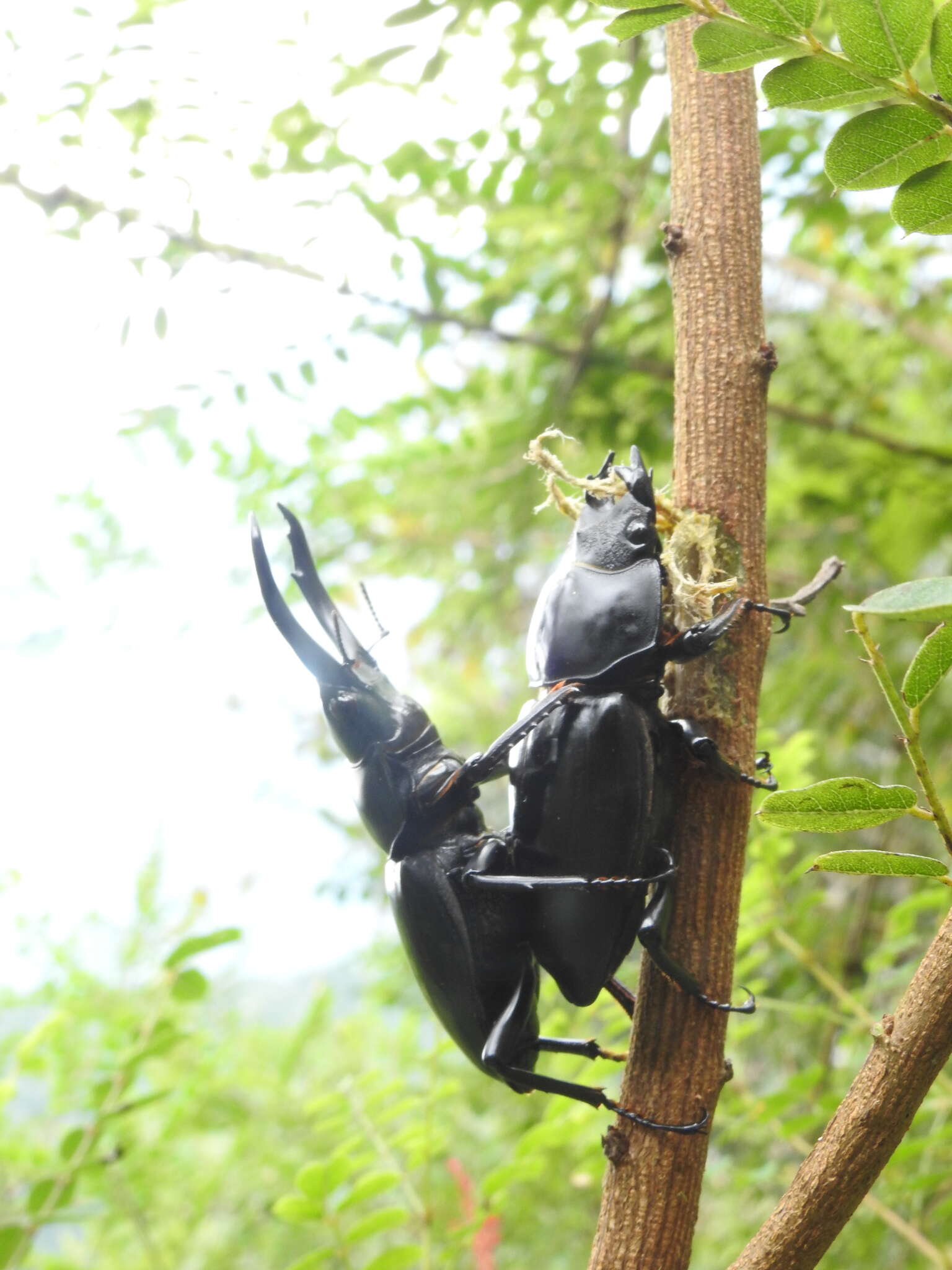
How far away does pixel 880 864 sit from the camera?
2.88 feet

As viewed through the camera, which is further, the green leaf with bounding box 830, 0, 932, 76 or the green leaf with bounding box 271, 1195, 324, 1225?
the green leaf with bounding box 271, 1195, 324, 1225

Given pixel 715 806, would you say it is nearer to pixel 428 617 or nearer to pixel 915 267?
pixel 428 617

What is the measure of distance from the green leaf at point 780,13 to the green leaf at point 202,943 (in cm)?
137

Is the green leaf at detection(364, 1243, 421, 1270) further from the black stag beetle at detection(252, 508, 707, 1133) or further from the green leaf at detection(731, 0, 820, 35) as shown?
the green leaf at detection(731, 0, 820, 35)

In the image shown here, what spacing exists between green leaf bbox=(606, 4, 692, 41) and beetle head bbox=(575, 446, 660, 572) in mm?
563

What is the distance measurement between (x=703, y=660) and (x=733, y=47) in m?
0.61

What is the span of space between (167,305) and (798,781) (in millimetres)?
1552

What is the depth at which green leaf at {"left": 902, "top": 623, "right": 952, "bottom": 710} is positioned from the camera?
2.62 ft

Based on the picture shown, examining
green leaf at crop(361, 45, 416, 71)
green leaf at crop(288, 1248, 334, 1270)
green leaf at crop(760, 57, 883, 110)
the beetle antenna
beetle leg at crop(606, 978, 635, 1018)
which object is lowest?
green leaf at crop(288, 1248, 334, 1270)

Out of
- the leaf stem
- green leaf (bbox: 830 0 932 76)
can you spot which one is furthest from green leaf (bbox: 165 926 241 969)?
green leaf (bbox: 830 0 932 76)

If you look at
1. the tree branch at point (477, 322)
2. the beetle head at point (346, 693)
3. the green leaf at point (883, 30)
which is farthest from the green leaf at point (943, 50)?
the tree branch at point (477, 322)

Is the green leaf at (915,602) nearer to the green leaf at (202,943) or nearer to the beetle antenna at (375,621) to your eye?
the beetle antenna at (375,621)

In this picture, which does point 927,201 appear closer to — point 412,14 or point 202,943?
point 202,943

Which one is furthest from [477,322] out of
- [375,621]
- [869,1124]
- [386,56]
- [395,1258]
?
[869,1124]
